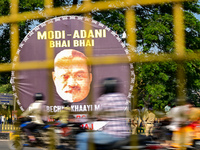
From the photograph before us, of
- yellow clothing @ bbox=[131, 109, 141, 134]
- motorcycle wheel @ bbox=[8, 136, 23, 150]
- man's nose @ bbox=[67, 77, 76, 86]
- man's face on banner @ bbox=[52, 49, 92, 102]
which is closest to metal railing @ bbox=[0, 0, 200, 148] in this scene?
man's face on banner @ bbox=[52, 49, 92, 102]

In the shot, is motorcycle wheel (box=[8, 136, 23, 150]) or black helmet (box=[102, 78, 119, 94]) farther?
motorcycle wheel (box=[8, 136, 23, 150])

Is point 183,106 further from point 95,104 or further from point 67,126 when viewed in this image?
point 67,126

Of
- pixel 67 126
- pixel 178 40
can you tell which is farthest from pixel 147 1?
pixel 67 126

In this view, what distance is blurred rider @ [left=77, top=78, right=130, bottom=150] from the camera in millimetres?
3764

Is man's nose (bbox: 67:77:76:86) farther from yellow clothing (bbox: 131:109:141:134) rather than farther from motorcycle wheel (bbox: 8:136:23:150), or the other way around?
motorcycle wheel (bbox: 8:136:23:150)

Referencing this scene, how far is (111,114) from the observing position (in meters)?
3.83

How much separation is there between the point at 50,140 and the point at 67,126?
13.7 ft

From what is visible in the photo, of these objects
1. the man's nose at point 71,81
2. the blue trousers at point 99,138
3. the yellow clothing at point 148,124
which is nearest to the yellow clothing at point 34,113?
the yellow clothing at point 148,124

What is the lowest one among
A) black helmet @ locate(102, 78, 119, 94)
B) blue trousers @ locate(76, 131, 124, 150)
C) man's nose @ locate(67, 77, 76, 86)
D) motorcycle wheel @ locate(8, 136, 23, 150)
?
motorcycle wheel @ locate(8, 136, 23, 150)

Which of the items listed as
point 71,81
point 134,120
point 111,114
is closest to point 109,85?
point 111,114

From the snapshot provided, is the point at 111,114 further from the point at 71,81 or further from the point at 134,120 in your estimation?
the point at 71,81

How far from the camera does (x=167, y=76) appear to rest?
144 inches

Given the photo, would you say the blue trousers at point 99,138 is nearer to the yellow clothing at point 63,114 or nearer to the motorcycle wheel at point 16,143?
the yellow clothing at point 63,114

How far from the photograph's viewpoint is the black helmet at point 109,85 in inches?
154
